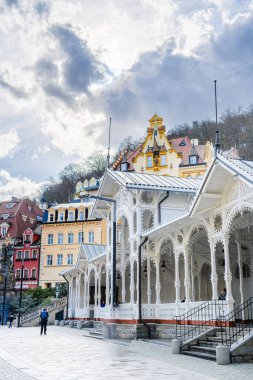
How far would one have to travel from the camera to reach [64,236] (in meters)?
55.7

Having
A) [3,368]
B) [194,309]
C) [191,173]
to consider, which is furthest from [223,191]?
[191,173]

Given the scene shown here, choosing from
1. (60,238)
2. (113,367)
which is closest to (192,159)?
(60,238)

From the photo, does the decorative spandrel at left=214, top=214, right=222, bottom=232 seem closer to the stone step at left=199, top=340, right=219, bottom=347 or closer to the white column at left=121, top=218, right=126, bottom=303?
the stone step at left=199, top=340, right=219, bottom=347

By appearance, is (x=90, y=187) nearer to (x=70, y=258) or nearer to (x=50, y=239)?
(x=50, y=239)

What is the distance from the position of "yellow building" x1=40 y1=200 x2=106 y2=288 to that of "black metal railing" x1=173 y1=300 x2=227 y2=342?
36.9m

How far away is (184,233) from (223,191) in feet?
12.5

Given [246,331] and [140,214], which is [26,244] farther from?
[246,331]

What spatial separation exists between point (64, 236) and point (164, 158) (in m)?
16.6

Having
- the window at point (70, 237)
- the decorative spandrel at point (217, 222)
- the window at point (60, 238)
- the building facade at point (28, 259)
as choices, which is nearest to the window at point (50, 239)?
the window at point (60, 238)

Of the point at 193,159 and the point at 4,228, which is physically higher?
the point at 193,159

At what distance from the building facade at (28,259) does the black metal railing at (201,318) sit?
133 ft

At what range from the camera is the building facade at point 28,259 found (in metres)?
55.2

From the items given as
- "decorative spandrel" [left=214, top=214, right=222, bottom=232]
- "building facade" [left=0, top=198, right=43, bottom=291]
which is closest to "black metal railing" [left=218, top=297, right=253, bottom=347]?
"decorative spandrel" [left=214, top=214, right=222, bottom=232]

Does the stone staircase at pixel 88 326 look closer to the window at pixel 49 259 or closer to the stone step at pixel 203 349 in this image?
the stone step at pixel 203 349
